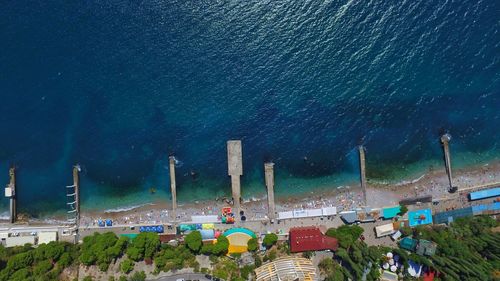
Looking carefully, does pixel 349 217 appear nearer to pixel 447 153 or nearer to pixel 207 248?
pixel 447 153

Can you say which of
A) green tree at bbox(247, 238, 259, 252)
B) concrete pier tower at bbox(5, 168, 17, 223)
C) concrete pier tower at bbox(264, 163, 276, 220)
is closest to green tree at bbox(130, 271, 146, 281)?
green tree at bbox(247, 238, 259, 252)

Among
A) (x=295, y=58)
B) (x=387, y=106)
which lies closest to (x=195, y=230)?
(x=295, y=58)

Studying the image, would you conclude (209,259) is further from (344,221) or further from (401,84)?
(401,84)

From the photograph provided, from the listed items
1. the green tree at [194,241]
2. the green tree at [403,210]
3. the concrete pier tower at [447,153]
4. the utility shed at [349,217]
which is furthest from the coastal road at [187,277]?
the concrete pier tower at [447,153]

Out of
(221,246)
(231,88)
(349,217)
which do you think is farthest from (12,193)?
(349,217)

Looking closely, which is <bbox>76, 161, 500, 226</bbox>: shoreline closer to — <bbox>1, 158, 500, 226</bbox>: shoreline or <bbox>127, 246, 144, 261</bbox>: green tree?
<bbox>1, 158, 500, 226</bbox>: shoreline
